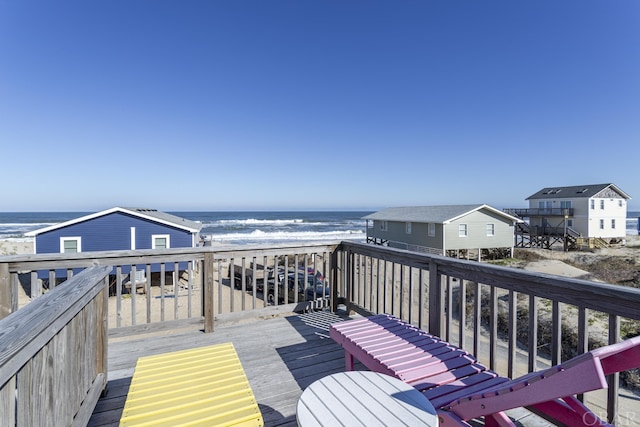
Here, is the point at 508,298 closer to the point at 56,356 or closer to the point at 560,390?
the point at 560,390

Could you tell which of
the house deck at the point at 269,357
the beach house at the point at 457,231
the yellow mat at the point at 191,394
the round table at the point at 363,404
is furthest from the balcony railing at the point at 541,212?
the yellow mat at the point at 191,394

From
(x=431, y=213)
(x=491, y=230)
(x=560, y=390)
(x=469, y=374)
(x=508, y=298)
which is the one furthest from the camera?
(x=431, y=213)

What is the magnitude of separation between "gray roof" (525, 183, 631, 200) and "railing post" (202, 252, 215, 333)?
32542 mm

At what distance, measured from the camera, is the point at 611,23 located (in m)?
8.83

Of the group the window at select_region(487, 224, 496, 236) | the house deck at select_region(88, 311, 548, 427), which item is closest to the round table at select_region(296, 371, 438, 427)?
the house deck at select_region(88, 311, 548, 427)

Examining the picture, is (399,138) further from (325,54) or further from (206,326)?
(206,326)

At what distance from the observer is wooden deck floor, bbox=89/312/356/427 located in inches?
85.7

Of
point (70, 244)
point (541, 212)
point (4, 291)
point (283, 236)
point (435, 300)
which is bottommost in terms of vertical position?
point (283, 236)

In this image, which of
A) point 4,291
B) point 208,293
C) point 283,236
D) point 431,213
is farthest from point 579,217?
point 4,291

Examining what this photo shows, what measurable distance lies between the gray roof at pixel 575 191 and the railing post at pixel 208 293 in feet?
107

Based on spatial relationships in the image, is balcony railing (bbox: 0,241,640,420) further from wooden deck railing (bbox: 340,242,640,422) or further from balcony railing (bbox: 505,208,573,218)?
balcony railing (bbox: 505,208,573,218)

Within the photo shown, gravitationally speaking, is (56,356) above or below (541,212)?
below

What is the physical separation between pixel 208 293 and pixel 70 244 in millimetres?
13243

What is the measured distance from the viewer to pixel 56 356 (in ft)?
4.25
